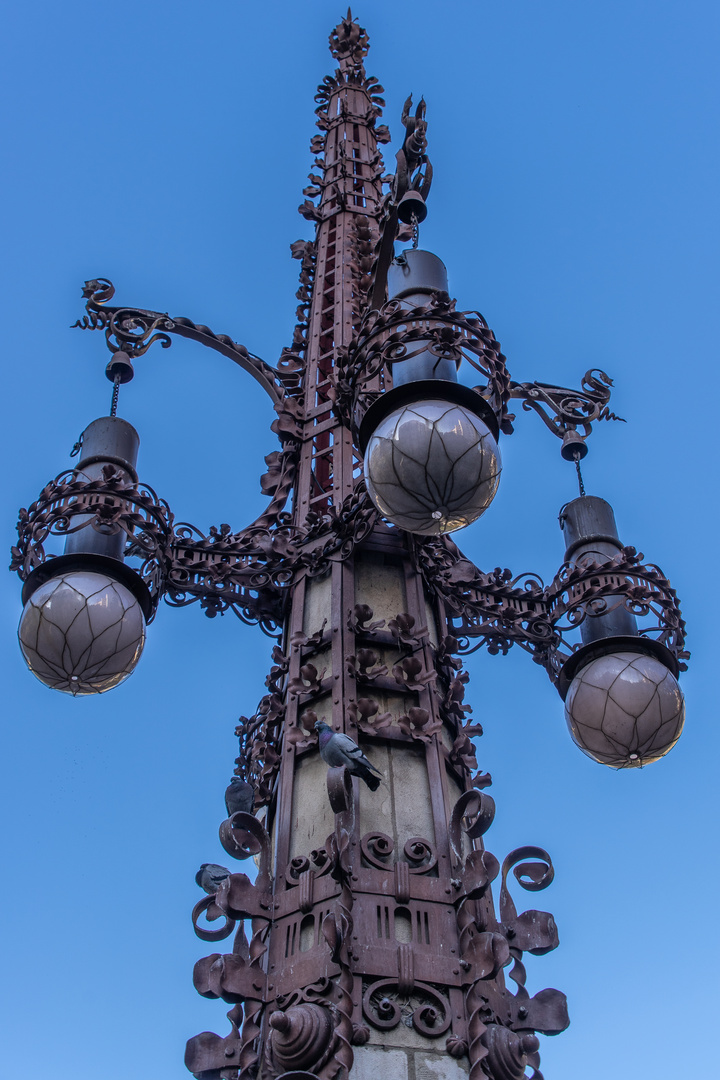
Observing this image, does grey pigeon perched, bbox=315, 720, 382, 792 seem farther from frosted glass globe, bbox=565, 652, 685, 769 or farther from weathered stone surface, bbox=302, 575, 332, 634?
frosted glass globe, bbox=565, 652, 685, 769

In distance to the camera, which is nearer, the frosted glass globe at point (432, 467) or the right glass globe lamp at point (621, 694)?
the frosted glass globe at point (432, 467)

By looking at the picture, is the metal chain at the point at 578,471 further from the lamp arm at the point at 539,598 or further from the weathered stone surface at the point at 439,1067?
the weathered stone surface at the point at 439,1067

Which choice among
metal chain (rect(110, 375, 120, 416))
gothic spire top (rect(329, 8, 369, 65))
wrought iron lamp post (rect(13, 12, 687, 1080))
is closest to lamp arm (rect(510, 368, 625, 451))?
wrought iron lamp post (rect(13, 12, 687, 1080))

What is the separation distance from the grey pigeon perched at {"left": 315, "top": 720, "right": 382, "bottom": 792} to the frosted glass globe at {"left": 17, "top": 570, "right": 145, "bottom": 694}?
1.11 meters

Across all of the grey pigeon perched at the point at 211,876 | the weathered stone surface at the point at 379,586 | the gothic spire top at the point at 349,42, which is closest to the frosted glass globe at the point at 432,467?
the weathered stone surface at the point at 379,586

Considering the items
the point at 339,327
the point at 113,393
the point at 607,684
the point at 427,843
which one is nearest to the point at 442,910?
the point at 427,843

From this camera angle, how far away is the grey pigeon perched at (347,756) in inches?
183

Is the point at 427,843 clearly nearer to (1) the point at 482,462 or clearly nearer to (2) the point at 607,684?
(2) the point at 607,684

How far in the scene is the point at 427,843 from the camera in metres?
4.79

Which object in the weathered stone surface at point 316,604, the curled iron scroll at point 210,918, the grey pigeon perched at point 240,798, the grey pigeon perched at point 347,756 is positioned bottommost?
the curled iron scroll at point 210,918

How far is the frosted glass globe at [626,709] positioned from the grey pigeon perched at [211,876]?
171 centimetres

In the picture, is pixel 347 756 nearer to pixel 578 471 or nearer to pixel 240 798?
pixel 240 798

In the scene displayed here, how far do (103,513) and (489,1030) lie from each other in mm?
2776

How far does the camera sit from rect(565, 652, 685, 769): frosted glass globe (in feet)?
17.7
